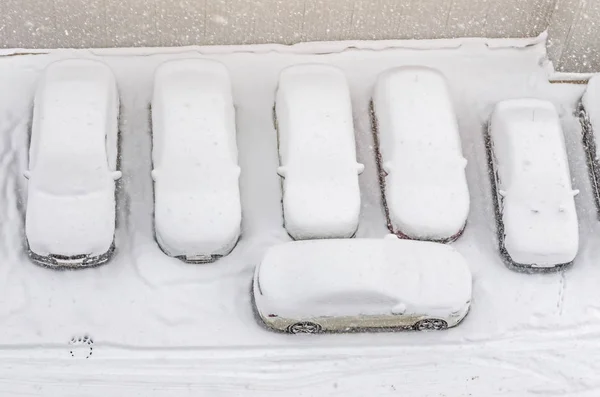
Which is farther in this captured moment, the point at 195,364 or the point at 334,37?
the point at 334,37

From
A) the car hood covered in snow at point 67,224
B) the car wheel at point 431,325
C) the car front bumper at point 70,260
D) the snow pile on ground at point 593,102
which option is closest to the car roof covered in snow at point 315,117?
the car wheel at point 431,325

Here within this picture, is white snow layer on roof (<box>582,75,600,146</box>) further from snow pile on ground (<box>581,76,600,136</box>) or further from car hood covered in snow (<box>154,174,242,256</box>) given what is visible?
car hood covered in snow (<box>154,174,242,256</box>)

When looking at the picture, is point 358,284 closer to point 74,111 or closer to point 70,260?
point 70,260

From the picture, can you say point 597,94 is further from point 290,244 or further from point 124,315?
point 124,315

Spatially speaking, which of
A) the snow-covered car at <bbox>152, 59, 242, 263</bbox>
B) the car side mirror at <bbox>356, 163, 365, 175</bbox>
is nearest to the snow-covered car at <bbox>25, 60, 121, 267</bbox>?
the snow-covered car at <bbox>152, 59, 242, 263</bbox>

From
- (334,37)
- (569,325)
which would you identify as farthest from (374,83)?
(569,325)

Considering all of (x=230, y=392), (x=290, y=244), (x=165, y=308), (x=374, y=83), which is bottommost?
(x=230, y=392)
